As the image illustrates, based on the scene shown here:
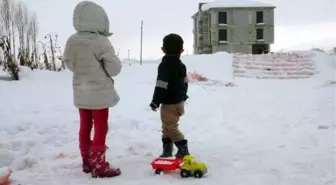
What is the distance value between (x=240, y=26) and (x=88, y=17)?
39858 mm

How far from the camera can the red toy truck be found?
12.7 feet

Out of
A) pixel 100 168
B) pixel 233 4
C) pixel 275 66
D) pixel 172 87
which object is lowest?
pixel 100 168

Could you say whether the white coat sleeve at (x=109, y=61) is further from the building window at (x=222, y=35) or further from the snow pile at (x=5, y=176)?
the building window at (x=222, y=35)

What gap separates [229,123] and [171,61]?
9.73 ft

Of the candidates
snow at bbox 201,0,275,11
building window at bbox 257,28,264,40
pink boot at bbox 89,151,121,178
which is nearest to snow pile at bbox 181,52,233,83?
pink boot at bbox 89,151,121,178

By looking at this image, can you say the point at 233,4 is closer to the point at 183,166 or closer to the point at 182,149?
the point at 182,149

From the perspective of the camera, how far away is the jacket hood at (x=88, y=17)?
3.90m

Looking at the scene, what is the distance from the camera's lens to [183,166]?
12.4 feet

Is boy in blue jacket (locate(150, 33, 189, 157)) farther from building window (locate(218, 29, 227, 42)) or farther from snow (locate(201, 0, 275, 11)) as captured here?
building window (locate(218, 29, 227, 42))

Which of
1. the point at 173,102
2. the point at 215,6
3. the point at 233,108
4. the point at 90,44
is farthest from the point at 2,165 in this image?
the point at 215,6

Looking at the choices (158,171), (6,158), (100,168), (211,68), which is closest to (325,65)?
(211,68)

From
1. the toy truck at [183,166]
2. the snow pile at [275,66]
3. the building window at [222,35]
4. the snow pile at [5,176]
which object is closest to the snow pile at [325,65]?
the snow pile at [275,66]

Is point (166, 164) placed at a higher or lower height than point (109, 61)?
lower

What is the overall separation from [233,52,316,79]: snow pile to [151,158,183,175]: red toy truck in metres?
15.1
